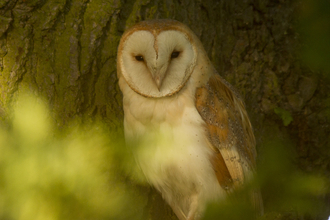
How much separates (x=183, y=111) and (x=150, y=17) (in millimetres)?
547

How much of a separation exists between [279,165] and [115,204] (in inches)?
24.8

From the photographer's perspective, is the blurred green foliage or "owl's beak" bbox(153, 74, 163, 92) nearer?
the blurred green foliage

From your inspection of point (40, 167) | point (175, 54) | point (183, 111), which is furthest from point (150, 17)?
point (40, 167)

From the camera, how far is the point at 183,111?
1.48m

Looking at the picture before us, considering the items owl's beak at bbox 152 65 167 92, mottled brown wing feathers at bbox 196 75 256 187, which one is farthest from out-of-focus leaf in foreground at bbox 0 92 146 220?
mottled brown wing feathers at bbox 196 75 256 187

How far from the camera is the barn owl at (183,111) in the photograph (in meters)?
1.40

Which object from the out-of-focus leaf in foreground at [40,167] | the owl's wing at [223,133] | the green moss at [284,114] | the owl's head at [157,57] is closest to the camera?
the out-of-focus leaf in foreground at [40,167]

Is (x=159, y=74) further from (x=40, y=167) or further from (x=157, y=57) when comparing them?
(x=40, y=167)

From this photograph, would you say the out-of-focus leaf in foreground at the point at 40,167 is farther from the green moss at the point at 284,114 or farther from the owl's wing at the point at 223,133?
the green moss at the point at 284,114

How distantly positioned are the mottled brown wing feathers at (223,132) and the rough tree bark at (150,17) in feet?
0.67

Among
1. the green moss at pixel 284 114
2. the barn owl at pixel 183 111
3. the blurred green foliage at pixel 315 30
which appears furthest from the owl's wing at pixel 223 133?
the blurred green foliage at pixel 315 30

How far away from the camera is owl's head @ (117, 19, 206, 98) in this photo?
1.34 meters

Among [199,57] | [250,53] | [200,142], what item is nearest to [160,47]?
[199,57]

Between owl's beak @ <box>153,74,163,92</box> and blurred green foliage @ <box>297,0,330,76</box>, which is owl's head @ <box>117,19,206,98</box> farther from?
blurred green foliage @ <box>297,0,330,76</box>
